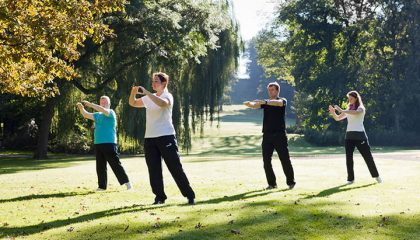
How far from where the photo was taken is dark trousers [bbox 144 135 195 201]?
9.01 metres

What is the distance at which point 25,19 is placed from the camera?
1220 centimetres

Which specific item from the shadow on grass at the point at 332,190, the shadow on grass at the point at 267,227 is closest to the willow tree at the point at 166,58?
the shadow on grass at the point at 332,190

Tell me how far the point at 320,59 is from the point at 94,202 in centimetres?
4686

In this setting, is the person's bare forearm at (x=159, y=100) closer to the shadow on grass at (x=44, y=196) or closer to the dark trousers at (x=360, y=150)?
the shadow on grass at (x=44, y=196)

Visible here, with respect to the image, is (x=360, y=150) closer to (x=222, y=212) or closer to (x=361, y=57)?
(x=222, y=212)

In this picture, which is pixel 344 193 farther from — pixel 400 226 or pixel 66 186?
pixel 66 186

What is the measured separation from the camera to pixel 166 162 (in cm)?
906

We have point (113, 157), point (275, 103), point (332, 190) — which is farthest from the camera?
point (113, 157)

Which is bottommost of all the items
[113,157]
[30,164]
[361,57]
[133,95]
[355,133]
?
[30,164]

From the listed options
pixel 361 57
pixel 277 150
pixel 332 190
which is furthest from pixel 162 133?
pixel 361 57

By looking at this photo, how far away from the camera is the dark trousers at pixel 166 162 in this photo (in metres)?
9.01

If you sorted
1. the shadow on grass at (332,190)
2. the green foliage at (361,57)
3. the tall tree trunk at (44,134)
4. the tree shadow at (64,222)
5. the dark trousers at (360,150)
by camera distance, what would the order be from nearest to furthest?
the tree shadow at (64,222), the shadow on grass at (332,190), the dark trousers at (360,150), the tall tree trunk at (44,134), the green foliage at (361,57)

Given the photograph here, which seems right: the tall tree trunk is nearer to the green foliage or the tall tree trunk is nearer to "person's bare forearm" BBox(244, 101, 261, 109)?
"person's bare forearm" BBox(244, 101, 261, 109)

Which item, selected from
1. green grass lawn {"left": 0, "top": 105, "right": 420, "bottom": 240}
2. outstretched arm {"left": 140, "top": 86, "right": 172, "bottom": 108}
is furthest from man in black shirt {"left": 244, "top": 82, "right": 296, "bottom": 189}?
outstretched arm {"left": 140, "top": 86, "right": 172, "bottom": 108}
